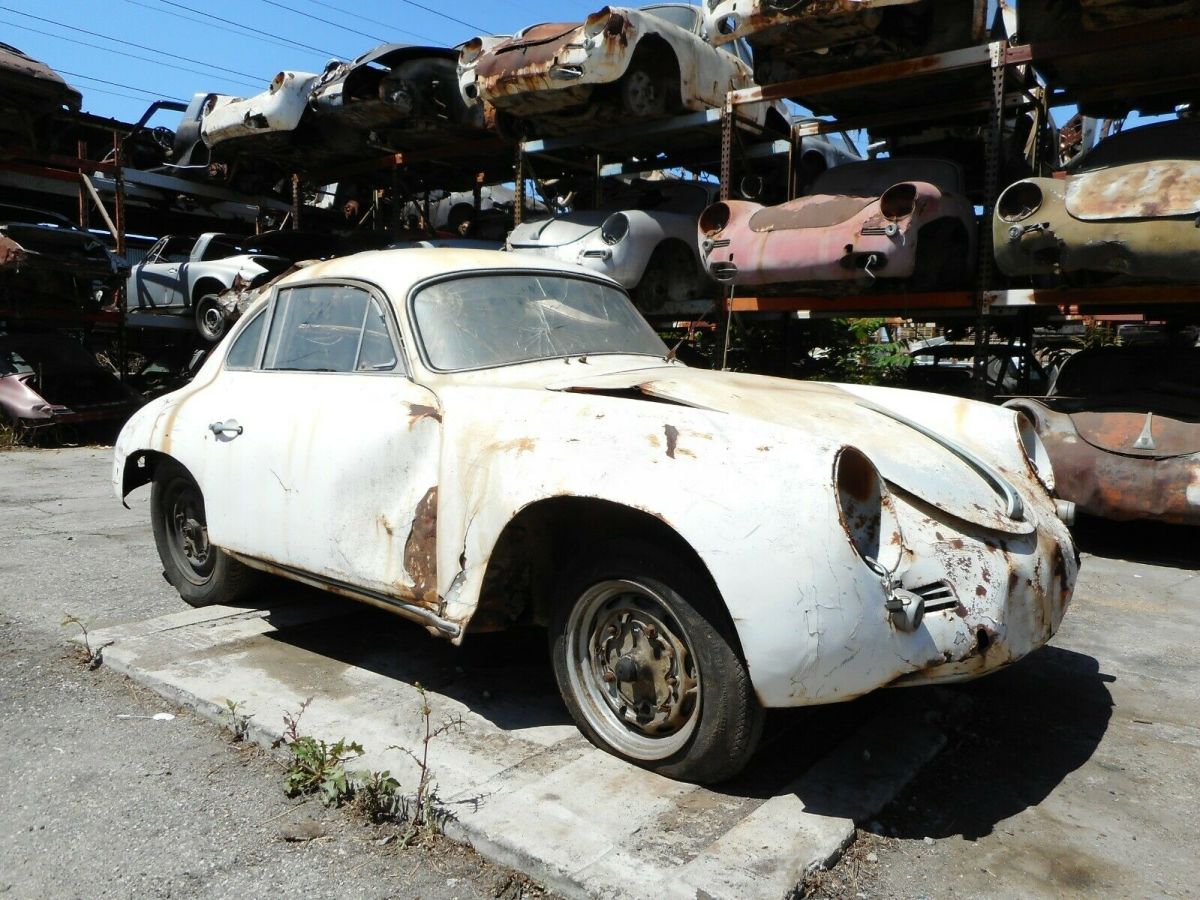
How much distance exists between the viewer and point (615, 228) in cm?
849

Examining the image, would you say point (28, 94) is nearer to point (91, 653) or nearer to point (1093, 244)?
point (91, 653)

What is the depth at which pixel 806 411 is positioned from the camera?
321 cm

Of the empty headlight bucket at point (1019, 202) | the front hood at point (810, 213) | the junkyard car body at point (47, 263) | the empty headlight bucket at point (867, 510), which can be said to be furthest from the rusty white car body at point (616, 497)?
the junkyard car body at point (47, 263)

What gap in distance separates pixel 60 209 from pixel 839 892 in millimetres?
20508

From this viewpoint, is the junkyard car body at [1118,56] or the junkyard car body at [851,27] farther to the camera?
the junkyard car body at [851,27]

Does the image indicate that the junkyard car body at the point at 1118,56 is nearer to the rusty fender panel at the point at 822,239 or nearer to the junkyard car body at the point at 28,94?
the rusty fender panel at the point at 822,239

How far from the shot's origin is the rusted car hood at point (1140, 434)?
5.71m

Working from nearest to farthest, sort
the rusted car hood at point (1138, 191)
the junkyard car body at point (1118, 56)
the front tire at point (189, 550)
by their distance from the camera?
the front tire at point (189, 550), the rusted car hood at point (1138, 191), the junkyard car body at point (1118, 56)

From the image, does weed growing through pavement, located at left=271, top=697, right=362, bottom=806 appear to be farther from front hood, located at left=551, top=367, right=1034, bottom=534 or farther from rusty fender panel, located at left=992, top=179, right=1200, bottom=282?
rusty fender panel, located at left=992, top=179, right=1200, bottom=282

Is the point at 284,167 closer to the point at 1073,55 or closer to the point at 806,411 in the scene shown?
the point at 1073,55

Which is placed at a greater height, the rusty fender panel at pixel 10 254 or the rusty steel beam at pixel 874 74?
the rusty steel beam at pixel 874 74

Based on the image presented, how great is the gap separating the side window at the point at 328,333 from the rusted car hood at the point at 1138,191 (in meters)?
4.63

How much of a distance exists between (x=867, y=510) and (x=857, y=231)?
15.7 feet

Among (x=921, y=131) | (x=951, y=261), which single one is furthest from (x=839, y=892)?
(x=921, y=131)
